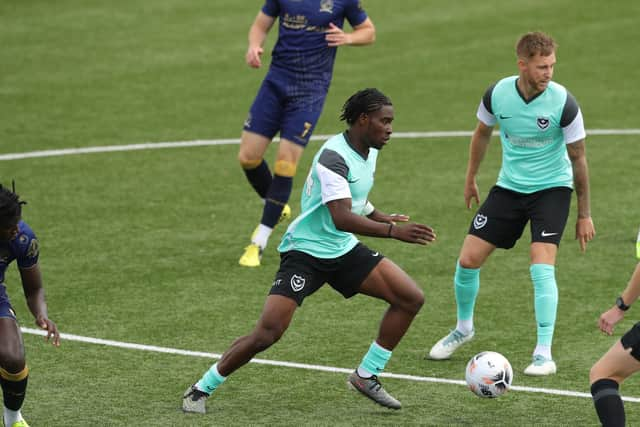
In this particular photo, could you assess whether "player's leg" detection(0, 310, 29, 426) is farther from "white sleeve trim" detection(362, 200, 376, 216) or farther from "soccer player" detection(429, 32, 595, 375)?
"soccer player" detection(429, 32, 595, 375)

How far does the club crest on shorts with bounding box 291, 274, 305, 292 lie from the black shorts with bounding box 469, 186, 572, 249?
1792 millimetres

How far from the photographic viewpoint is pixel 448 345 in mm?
9930

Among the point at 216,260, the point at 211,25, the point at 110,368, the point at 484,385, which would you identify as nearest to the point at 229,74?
the point at 211,25

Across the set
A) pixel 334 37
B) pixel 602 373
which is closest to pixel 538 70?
pixel 602 373

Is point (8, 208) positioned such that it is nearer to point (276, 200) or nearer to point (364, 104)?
point (364, 104)

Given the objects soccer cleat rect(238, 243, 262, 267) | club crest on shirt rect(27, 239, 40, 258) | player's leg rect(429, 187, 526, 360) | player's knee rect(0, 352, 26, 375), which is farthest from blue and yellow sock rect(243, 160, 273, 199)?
player's knee rect(0, 352, 26, 375)

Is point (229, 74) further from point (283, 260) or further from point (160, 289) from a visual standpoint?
point (283, 260)

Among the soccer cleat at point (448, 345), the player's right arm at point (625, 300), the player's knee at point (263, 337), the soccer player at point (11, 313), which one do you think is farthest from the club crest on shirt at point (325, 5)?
the player's right arm at point (625, 300)

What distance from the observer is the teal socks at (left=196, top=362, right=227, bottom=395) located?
8.61 metres

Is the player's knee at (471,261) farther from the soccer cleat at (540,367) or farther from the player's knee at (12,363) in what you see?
the player's knee at (12,363)

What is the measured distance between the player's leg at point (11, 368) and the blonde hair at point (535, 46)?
4.06 m

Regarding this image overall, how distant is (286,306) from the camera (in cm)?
852

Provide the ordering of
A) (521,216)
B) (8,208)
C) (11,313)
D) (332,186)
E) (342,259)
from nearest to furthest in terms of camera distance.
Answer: (8,208), (11,313), (332,186), (342,259), (521,216)

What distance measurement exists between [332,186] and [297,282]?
72cm
